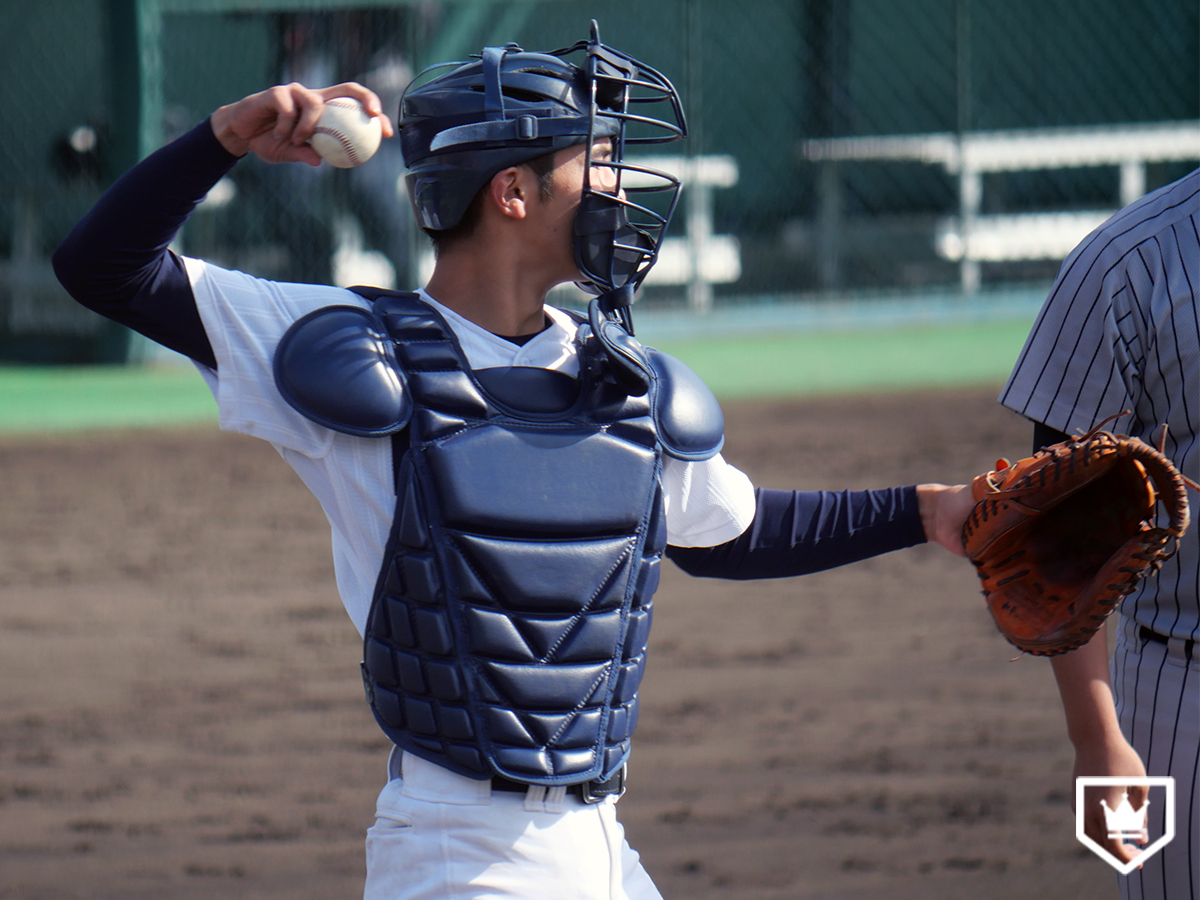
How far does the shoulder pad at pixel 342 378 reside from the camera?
6.00 ft

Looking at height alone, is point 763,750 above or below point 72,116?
below

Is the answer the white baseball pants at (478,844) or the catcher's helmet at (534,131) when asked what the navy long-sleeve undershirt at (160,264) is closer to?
the catcher's helmet at (534,131)

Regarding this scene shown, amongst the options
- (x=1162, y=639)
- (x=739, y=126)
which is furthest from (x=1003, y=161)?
(x=1162, y=639)

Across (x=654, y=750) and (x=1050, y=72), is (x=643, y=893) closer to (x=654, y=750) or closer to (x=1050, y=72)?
(x=654, y=750)

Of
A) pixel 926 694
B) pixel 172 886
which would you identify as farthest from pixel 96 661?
pixel 926 694

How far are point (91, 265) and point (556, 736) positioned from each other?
81 cm

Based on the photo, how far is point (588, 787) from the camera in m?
1.90

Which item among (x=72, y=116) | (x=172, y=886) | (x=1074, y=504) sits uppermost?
(x=72, y=116)

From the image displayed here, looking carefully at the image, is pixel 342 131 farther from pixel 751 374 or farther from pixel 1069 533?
pixel 751 374

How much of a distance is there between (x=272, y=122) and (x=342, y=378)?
33cm

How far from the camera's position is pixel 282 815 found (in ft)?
12.5

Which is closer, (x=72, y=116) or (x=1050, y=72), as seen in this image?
(x=72, y=116)

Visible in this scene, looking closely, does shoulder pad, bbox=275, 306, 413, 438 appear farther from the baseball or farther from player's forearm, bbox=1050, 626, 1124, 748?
player's forearm, bbox=1050, 626, 1124, 748

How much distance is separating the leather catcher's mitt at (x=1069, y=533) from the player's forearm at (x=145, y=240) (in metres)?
1.10
